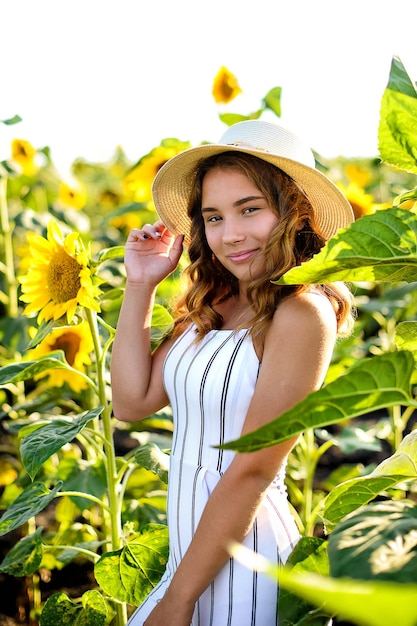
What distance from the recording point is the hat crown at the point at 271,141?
1.23 m

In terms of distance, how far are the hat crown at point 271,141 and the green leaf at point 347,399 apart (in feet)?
1.96

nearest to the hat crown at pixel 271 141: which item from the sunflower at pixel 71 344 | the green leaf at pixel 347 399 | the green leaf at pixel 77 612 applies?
the green leaf at pixel 347 399

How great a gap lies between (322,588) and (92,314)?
3.97ft

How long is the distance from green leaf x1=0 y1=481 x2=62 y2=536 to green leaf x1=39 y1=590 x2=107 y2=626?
0.57 ft

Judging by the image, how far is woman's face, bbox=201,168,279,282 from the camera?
122 centimetres

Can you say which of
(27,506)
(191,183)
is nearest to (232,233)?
(191,183)

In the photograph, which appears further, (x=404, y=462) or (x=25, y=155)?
(x=25, y=155)

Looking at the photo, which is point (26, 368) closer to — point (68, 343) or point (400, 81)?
point (68, 343)

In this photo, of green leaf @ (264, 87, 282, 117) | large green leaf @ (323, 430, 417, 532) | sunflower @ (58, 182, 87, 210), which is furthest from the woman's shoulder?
sunflower @ (58, 182, 87, 210)

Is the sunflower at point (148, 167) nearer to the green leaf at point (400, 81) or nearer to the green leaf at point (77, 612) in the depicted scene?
the green leaf at point (77, 612)

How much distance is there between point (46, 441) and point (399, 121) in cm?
80

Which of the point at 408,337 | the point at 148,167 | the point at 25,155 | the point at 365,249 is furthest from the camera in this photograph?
the point at 25,155

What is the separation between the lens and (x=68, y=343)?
1.85 m

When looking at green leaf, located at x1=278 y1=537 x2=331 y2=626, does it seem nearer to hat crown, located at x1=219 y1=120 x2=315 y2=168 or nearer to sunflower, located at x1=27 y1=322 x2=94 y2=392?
hat crown, located at x1=219 y1=120 x2=315 y2=168
